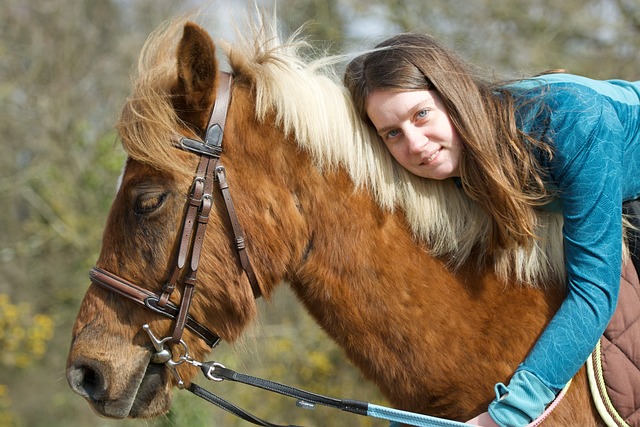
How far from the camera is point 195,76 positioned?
2246mm

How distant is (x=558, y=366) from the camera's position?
1.99 meters

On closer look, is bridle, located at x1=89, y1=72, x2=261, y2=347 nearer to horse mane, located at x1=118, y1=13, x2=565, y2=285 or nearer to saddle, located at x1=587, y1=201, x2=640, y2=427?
horse mane, located at x1=118, y1=13, x2=565, y2=285

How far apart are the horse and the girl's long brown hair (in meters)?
0.13

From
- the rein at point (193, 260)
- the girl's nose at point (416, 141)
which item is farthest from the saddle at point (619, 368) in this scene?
the girl's nose at point (416, 141)

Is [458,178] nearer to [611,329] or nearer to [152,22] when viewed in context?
[611,329]

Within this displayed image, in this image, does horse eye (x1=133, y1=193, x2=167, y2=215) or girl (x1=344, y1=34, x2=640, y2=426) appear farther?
horse eye (x1=133, y1=193, x2=167, y2=215)

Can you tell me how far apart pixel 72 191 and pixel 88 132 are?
90cm

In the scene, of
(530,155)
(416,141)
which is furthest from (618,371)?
(416,141)

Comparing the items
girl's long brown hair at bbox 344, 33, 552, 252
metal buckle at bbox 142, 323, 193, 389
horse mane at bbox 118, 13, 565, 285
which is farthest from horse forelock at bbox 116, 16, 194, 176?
girl's long brown hair at bbox 344, 33, 552, 252

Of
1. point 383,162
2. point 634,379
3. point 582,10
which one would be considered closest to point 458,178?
point 383,162

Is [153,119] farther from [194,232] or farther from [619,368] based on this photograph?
[619,368]

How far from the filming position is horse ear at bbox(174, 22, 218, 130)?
7.09ft

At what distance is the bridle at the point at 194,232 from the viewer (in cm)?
221

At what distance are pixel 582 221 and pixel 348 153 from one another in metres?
0.82
